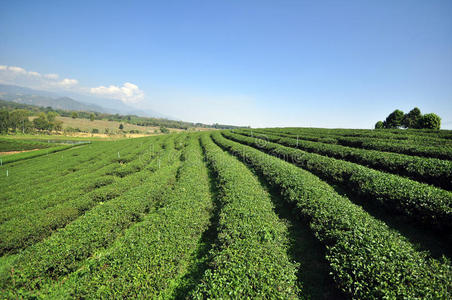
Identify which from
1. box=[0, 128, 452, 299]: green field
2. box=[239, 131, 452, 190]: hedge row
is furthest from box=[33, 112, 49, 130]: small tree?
box=[239, 131, 452, 190]: hedge row

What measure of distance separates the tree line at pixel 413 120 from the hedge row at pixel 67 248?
6398 cm

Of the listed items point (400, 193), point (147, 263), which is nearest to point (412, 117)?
point (400, 193)

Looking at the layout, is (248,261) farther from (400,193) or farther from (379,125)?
(379,125)

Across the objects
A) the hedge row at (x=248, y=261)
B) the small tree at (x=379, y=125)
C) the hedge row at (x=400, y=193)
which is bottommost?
the hedge row at (x=248, y=261)

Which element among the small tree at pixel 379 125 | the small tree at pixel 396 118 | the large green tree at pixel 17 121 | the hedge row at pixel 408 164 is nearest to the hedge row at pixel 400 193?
the hedge row at pixel 408 164

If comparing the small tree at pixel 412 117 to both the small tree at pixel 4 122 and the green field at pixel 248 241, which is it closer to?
the green field at pixel 248 241

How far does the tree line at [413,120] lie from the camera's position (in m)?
40.9

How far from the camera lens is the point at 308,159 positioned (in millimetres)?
18625

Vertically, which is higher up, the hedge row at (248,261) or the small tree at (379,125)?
the small tree at (379,125)

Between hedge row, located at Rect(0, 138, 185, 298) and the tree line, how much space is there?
64.0 meters

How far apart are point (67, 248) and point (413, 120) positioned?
83.4m

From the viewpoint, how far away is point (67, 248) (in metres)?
7.85

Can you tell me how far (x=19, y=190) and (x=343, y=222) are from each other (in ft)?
88.3

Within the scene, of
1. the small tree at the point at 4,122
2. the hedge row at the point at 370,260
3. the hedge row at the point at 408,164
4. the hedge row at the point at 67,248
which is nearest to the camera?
the hedge row at the point at 370,260
